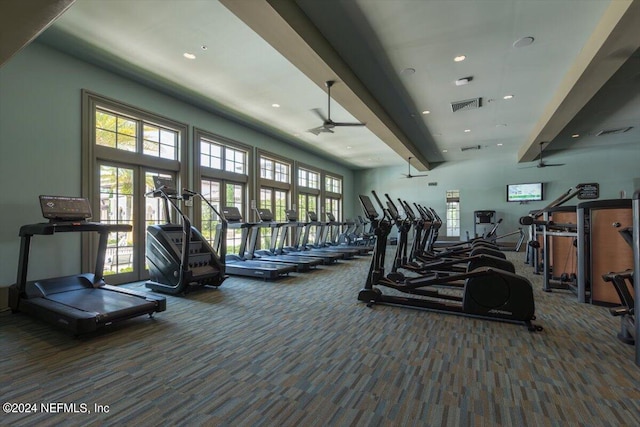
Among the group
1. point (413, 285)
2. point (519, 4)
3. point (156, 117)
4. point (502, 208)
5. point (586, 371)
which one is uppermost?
point (519, 4)

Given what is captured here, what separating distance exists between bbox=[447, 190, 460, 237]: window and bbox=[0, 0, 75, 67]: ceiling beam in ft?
44.7

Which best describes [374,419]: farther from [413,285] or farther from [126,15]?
[126,15]

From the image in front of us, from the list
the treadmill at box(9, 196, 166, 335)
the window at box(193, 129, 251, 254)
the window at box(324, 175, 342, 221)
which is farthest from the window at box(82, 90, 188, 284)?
the window at box(324, 175, 342, 221)

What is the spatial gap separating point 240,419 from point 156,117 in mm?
5922

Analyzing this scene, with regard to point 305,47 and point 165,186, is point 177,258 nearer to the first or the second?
point 165,186

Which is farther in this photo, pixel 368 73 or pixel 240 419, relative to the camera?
pixel 368 73

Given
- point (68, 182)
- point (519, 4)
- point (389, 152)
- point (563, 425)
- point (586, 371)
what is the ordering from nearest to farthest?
point (563, 425)
point (586, 371)
point (519, 4)
point (68, 182)
point (389, 152)

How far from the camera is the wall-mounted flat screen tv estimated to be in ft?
39.3

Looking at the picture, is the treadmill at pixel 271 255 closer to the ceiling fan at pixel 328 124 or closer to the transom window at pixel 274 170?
the transom window at pixel 274 170

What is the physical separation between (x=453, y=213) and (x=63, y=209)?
13372 millimetres

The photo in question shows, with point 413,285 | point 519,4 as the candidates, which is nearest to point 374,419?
point 413,285

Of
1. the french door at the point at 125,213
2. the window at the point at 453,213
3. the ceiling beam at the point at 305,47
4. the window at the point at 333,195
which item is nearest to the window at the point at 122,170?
→ the french door at the point at 125,213

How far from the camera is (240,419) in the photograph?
1713 mm

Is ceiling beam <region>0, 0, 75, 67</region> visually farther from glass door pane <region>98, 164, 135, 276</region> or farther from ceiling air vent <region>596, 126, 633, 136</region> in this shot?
ceiling air vent <region>596, 126, 633, 136</region>
